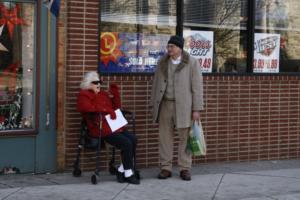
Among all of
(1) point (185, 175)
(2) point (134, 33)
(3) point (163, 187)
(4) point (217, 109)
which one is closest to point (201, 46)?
(4) point (217, 109)

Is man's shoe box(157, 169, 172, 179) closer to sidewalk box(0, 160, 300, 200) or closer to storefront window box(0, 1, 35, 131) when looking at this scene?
sidewalk box(0, 160, 300, 200)

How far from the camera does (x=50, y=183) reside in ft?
24.4

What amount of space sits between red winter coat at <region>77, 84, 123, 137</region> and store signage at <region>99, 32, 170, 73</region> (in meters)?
0.83

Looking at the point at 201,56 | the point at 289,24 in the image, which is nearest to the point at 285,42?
the point at 289,24

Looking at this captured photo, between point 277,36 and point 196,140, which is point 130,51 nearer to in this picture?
point 196,140

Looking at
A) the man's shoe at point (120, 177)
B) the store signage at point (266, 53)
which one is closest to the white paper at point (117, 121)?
the man's shoe at point (120, 177)

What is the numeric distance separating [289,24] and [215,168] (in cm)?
281

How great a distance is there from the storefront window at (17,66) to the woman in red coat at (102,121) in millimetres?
863

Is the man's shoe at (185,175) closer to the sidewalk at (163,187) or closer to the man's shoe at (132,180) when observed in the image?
the sidewalk at (163,187)

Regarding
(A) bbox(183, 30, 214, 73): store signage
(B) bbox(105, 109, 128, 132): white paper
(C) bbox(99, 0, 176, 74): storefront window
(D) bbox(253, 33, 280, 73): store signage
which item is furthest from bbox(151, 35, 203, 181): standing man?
(D) bbox(253, 33, 280, 73): store signage

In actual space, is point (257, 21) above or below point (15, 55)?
above

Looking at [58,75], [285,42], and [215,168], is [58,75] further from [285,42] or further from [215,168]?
[285,42]

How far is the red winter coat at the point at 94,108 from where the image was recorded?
23.7 ft

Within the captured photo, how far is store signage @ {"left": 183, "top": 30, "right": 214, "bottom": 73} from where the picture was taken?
9.03 m
